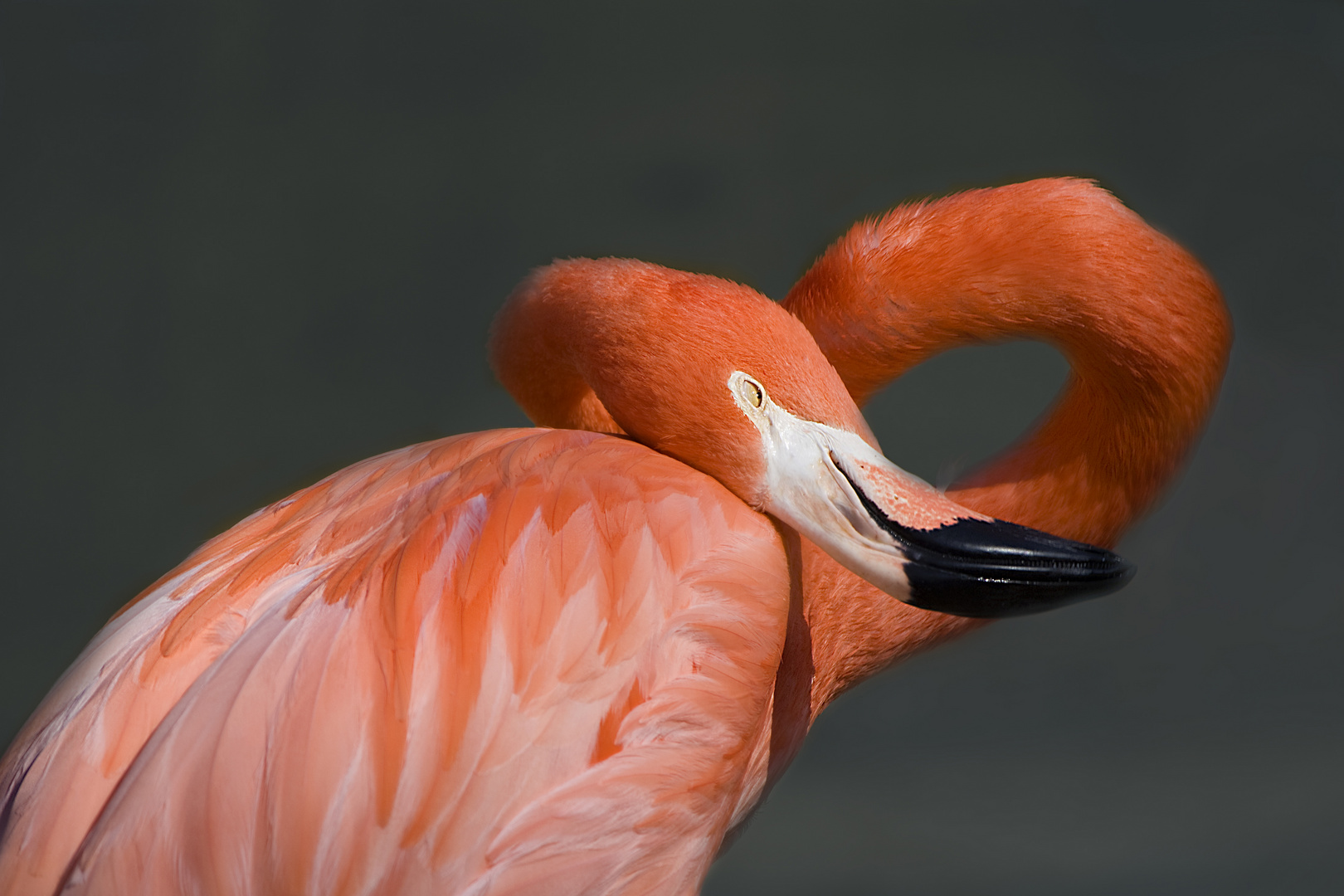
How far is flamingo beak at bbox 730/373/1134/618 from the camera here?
0.84 metres

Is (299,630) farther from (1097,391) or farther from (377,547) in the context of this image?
(1097,391)

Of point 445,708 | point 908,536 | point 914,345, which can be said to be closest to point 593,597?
point 445,708

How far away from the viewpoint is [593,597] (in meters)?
0.87

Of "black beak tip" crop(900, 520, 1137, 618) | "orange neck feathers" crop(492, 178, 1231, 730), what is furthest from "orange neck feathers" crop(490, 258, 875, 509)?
"black beak tip" crop(900, 520, 1137, 618)

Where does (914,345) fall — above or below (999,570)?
above

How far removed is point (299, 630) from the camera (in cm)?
86

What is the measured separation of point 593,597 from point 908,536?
0.27m

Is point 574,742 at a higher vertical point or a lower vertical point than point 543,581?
lower

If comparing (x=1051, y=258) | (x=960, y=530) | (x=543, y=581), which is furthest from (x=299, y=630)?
(x=1051, y=258)

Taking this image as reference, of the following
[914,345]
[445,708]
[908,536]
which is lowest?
[445,708]

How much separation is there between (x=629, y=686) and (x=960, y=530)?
30 centimetres

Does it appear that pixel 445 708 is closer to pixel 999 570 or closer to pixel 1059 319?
pixel 999 570

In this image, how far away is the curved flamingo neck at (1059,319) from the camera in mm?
1016

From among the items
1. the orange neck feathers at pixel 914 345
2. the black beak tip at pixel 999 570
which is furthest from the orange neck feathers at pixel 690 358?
the black beak tip at pixel 999 570
